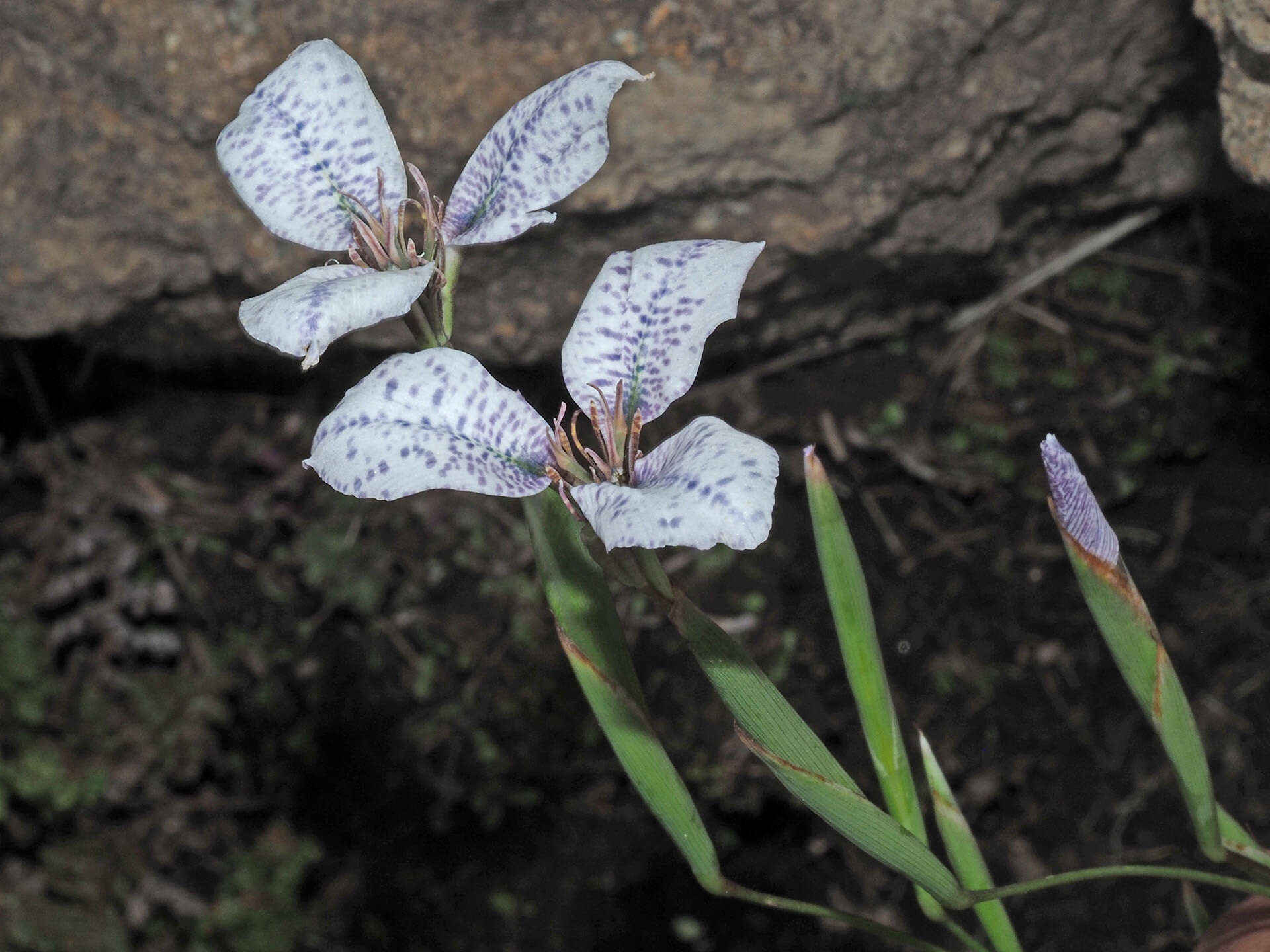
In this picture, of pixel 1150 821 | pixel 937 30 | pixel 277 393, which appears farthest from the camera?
pixel 277 393

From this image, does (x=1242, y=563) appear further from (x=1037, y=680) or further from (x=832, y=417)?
(x=832, y=417)

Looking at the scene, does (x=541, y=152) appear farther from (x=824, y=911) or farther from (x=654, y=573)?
(x=824, y=911)

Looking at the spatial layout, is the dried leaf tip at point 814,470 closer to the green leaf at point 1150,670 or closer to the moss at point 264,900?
the green leaf at point 1150,670

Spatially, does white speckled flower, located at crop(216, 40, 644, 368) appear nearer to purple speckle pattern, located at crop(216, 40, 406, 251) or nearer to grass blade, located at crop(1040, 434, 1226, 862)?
purple speckle pattern, located at crop(216, 40, 406, 251)

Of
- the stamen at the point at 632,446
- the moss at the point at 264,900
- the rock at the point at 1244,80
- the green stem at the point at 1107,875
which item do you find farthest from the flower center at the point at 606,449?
the moss at the point at 264,900

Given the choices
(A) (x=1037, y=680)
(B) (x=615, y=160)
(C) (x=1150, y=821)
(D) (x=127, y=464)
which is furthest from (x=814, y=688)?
(D) (x=127, y=464)

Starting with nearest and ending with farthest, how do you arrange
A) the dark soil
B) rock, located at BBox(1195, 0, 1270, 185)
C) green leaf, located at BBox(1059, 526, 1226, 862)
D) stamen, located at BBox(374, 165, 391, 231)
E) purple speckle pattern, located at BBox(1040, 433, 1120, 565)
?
purple speckle pattern, located at BBox(1040, 433, 1120, 565) → green leaf, located at BBox(1059, 526, 1226, 862) → stamen, located at BBox(374, 165, 391, 231) → rock, located at BBox(1195, 0, 1270, 185) → the dark soil

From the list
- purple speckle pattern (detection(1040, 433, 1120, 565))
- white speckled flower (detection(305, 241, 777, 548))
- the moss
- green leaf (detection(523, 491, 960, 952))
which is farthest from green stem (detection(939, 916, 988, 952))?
the moss
